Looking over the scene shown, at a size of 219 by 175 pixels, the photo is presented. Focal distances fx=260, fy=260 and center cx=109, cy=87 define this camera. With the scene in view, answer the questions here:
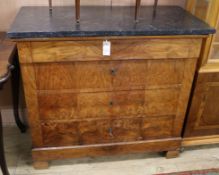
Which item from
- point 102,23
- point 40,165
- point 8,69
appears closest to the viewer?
point 8,69

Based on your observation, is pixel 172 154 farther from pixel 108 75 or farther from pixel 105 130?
pixel 108 75

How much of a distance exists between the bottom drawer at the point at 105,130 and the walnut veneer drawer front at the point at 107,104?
1.7 inches

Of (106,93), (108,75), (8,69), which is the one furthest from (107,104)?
A: (8,69)

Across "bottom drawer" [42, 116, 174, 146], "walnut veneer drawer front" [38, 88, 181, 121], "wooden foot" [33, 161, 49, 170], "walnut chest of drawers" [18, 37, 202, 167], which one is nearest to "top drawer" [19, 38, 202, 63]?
"walnut chest of drawers" [18, 37, 202, 167]

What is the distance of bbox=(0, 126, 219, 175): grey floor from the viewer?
1.59 metres

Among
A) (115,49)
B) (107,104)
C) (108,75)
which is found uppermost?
(115,49)

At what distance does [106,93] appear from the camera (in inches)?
55.0

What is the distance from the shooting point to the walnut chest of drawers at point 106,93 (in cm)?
126

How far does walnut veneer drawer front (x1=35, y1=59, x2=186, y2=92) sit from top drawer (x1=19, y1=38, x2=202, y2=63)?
37mm

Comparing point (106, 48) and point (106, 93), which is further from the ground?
point (106, 48)

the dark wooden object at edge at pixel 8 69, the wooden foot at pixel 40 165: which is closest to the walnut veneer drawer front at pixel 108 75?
the dark wooden object at edge at pixel 8 69

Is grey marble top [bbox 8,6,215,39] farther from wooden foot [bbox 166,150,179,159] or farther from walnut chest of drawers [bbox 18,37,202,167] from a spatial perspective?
wooden foot [bbox 166,150,179,159]

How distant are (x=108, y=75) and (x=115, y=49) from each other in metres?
Result: 0.15

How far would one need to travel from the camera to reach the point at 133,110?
58.1 inches
